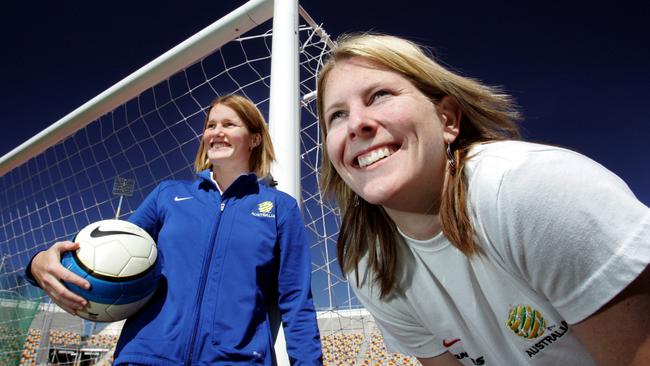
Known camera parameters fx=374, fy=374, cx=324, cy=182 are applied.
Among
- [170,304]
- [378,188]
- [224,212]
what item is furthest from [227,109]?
[378,188]

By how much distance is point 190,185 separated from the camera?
195 centimetres

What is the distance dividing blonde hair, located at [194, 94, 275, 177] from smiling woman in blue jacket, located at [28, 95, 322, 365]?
156mm

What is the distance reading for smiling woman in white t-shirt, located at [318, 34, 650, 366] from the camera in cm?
77

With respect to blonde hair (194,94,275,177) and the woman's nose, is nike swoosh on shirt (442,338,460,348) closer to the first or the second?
the woman's nose

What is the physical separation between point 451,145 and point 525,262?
40cm

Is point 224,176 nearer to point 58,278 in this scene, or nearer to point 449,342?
point 58,278

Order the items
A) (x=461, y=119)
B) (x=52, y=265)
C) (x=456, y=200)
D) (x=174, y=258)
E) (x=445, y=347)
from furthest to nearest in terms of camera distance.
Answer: (x=174, y=258) → (x=52, y=265) → (x=445, y=347) → (x=461, y=119) → (x=456, y=200)

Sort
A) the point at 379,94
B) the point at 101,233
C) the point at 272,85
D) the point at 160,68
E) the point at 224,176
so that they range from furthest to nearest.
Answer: the point at 160,68
the point at 272,85
the point at 224,176
the point at 101,233
the point at 379,94

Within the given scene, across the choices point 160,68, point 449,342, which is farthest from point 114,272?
point 160,68

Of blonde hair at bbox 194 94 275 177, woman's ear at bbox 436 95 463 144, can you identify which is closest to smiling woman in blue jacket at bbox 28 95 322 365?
blonde hair at bbox 194 94 275 177

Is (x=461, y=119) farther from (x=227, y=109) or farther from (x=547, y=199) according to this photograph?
(x=227, y=109)

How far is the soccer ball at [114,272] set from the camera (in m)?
1.51

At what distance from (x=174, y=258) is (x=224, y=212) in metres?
0.30

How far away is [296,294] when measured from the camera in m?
1.66
